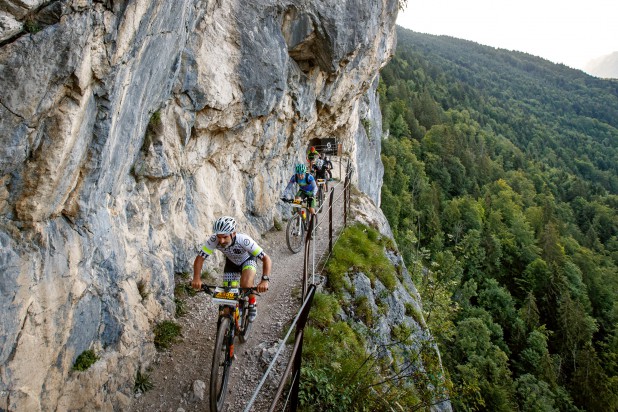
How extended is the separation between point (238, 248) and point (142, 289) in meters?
2.08

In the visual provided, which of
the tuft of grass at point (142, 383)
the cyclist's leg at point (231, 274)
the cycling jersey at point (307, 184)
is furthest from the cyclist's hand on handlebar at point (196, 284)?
the cycling jersey at point (307, 184)

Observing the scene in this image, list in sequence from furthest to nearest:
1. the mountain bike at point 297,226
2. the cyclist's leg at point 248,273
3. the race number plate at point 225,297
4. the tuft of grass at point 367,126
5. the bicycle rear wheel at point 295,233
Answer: the tuft of grass at point 367,126 → the bicycle rear wheel at point 295,233 → the mountain bike at point 297,226 → the cyclist's leg at point 248,273 → the race number plate at point 225,297

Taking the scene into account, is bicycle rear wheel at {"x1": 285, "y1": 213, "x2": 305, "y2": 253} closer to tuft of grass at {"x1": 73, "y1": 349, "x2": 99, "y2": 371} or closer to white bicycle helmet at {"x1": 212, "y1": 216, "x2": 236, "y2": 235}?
white bicycle helmet at {"x1": 212, "y1": 216, "x2": 236, "y2": 235}

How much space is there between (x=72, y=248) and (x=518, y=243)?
78.7m

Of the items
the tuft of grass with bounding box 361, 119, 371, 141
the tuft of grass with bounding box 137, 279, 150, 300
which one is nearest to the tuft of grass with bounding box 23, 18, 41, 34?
the tuft of grass with bounding box 137, 279, 150, 300

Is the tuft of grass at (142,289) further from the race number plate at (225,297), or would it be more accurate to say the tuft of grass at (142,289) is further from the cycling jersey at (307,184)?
the cycling jersey at (307,184)

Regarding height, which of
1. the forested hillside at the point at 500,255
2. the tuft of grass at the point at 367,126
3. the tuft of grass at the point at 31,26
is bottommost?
the forested hillside at the point at 500,255

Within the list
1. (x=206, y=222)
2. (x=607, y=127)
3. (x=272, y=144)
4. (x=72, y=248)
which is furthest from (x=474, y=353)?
(x=607, y=127)

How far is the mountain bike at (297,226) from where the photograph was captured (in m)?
10.7

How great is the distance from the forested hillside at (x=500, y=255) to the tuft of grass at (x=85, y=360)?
17.3 ft

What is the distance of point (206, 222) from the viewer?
9.69 m

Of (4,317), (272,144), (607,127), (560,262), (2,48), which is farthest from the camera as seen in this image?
(607,127)

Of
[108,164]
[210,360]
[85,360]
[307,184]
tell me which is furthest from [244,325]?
[307,184]

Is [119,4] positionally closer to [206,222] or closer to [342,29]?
[206,222]
